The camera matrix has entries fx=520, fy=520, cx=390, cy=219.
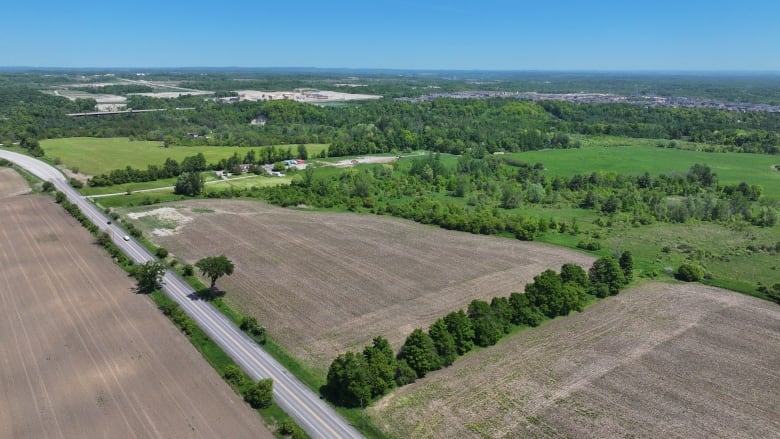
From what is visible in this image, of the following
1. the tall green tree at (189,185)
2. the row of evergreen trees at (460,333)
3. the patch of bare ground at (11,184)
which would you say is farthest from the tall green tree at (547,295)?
the patch of bare ground at (11,184)

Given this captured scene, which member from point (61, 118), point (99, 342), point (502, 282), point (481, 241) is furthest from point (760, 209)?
point (61, 118)

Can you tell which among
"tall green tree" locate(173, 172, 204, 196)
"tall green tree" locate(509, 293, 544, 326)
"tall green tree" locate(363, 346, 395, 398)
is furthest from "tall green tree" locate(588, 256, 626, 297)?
"tall green tree" locate(173, 172, 204, 196)

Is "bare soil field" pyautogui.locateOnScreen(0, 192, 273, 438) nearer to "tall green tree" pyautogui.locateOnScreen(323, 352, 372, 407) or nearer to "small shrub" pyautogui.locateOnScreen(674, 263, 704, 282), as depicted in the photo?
"tall green tree" pyautogui.locateOnScreen(323, 352, 372, 407)

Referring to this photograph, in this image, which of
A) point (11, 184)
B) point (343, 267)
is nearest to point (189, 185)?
point (11, 184)

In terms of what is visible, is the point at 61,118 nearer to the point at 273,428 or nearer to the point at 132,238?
the point at 132,238

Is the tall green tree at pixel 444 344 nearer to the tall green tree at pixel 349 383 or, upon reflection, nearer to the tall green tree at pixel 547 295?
the tall green tree at pixel 349 383
